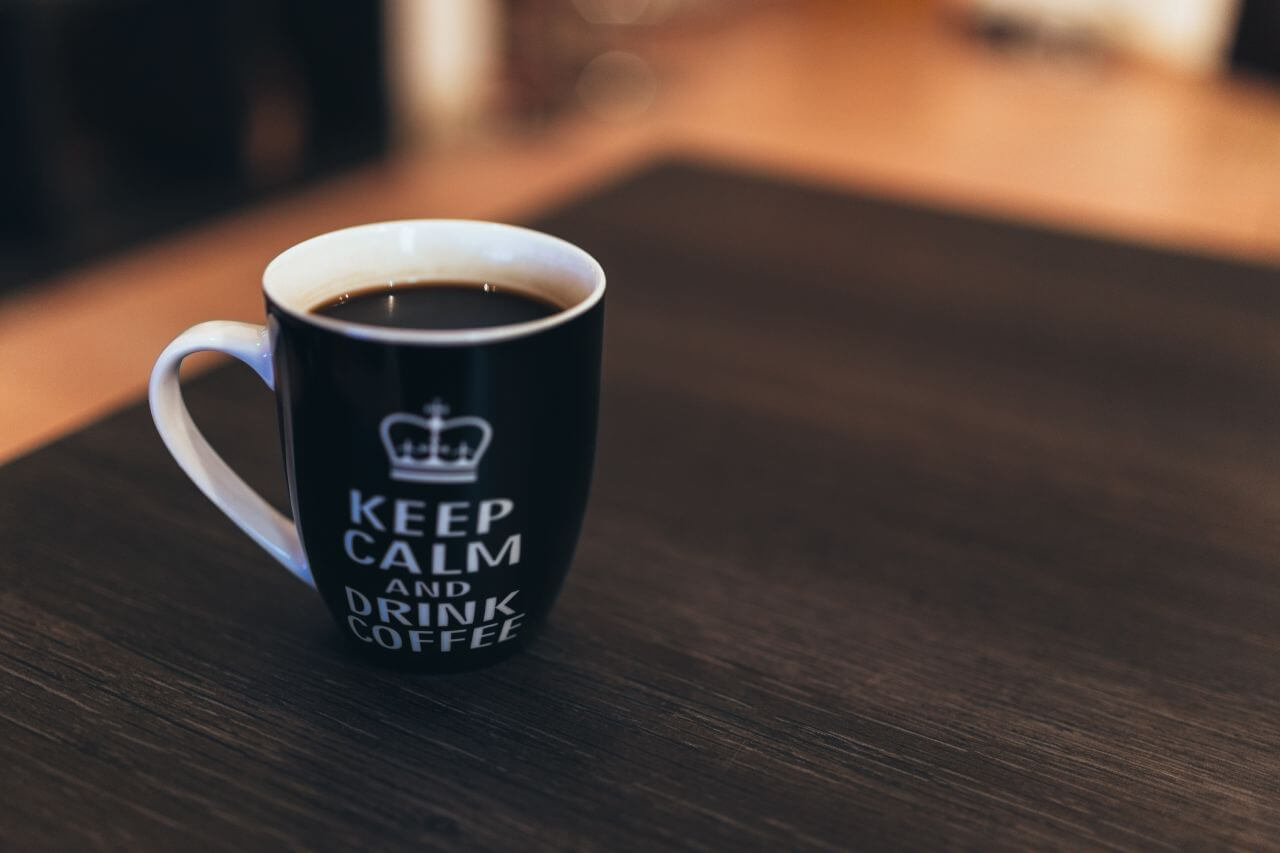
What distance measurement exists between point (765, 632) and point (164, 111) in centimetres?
223

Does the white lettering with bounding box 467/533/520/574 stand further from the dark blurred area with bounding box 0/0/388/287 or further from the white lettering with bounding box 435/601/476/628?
the dark blurred area with bounding box 0/0/388/287

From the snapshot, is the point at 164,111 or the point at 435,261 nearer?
the point at 435,261

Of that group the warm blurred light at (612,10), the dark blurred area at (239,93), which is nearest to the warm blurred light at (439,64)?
the dark blurred area at (239,93)

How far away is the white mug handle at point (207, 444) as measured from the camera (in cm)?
41

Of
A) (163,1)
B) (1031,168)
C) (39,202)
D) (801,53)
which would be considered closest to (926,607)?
(39,202)

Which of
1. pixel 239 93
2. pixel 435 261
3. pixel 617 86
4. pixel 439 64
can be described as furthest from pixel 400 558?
pixel 617 86

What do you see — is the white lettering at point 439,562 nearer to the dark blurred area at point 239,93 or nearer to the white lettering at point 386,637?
the white lettering at point 386,637

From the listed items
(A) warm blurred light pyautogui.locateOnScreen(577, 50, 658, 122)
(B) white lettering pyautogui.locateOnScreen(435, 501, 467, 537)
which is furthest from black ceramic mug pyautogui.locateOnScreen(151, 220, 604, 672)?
(A) warm blurred light pyautogui.locateOnScreen(577, 50, 658, 122)

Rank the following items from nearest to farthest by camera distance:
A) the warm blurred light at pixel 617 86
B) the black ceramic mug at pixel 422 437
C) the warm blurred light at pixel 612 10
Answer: the black ceramic mug at pixel 422 437
the warm blurred light at pixel 617 86
the warm blurred light at pixel 612 10

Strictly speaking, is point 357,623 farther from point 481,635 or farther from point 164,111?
point 164,111

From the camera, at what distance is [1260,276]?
857mm

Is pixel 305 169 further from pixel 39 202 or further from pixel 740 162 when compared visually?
pixel 740 162

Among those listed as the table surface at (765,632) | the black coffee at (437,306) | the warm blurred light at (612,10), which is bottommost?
the warm blurred light at (612,10)

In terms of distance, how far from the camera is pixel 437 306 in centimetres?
44
